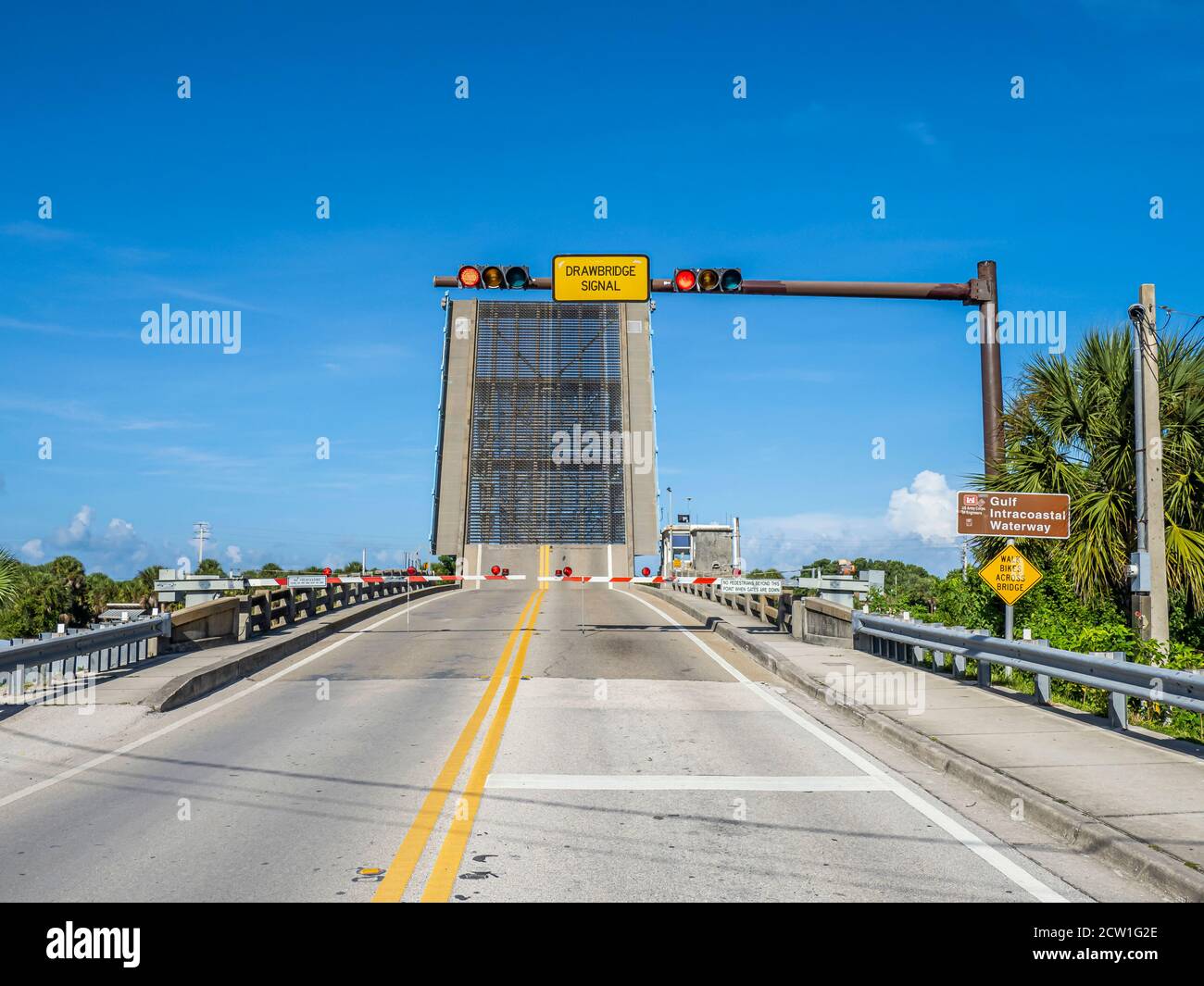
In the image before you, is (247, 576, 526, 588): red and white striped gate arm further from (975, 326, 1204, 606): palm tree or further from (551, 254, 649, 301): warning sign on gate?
(975, 326, 1204, 606): palm tree

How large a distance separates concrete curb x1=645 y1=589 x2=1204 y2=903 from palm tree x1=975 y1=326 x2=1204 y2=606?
15.7 feet

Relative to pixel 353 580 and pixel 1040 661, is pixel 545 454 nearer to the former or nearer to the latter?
pixel 353 580

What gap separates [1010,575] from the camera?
12672 millimetres

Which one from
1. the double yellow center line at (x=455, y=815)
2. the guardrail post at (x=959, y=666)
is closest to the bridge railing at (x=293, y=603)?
the double yellow center line at (x=455, y=815)

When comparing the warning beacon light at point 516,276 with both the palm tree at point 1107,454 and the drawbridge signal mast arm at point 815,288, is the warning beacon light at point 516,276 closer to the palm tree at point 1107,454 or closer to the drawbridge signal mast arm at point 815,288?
the drawbridge signal mast arm at point 815,288

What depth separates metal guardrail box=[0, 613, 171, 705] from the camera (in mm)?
11953

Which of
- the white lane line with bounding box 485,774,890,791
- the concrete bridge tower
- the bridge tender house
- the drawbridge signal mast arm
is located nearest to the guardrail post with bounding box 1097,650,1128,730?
the white lane line with bounding box 485,774,890,791

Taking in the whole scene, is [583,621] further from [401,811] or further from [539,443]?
[539,443]

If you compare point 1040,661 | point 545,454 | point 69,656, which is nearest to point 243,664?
point 69,656

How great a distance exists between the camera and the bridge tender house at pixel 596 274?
16.4 meters

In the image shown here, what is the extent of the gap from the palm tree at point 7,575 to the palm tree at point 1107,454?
15.0 m

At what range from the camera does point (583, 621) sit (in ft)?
82.2
